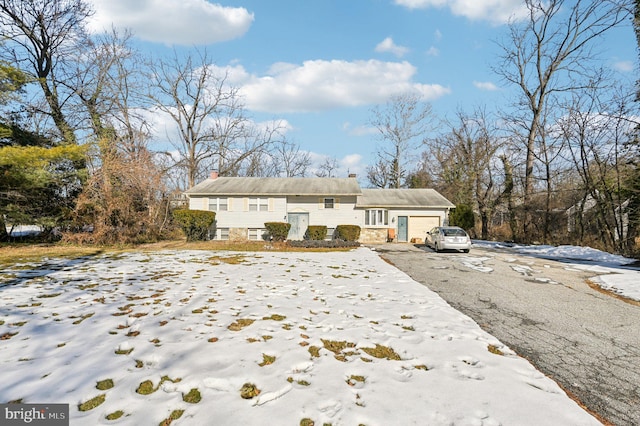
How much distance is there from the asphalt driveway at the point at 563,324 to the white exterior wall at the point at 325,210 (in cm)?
1051

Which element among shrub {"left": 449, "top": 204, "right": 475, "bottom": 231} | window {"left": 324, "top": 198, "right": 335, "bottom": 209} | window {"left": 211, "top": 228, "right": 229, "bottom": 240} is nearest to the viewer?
window {"left": 211, "top": 228, "right": 229, "bottom": 240}

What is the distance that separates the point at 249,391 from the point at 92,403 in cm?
141

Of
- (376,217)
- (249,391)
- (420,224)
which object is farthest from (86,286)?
(420,224)

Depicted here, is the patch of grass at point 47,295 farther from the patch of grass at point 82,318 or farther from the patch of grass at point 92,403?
the patch of grass at point 92,403

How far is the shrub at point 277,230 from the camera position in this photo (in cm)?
1897

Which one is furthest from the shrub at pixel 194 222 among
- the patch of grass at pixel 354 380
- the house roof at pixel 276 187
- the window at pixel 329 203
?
the patch of grass at pixel 354 380

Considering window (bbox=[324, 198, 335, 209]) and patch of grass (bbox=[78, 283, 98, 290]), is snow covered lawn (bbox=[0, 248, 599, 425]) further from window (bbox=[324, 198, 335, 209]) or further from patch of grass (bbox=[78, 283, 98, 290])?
window (bbox=[324, 198, 335, 209])

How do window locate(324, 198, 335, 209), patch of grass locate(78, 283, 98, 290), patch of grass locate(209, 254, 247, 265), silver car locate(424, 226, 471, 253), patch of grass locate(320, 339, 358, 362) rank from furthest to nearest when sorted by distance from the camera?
window locate(324, 198, 335, 209) → silver car locate(424, 226, 471, 253) → patch of grass locate(209, 254, 247, 265) → patch of grass locate(78, 283, 98, 290) → patch of grass locate(320, 339, 358, 362)

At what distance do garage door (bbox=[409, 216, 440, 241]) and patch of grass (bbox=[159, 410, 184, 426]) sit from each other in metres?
21.1

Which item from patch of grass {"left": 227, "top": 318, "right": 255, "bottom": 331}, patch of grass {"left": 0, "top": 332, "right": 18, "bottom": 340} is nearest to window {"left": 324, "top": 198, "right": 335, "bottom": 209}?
patch of grass {"left": 227, "top": 318, "right": 255, "bottom": 331}

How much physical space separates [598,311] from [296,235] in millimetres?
16525

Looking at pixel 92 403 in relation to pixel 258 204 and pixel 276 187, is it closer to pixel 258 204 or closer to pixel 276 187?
pixel 258 204

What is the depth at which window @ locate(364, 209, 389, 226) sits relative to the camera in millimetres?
22000

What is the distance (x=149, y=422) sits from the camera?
8.19ft
